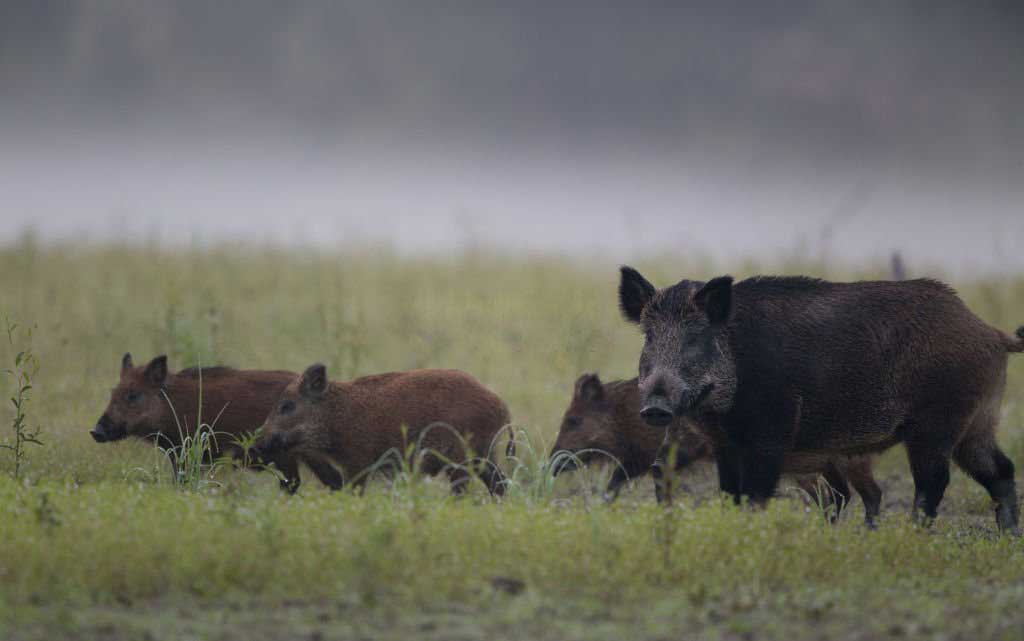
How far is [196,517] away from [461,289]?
1425 cm

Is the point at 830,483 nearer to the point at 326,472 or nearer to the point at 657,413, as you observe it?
the point at 657,413

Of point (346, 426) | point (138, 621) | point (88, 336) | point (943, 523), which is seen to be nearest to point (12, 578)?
point (138, 621)

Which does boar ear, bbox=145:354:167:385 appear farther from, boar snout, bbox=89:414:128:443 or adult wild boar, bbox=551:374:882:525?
adult wild boar, bbox=551:374:882:525

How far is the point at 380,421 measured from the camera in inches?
401

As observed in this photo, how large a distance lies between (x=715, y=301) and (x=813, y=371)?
0.81 m

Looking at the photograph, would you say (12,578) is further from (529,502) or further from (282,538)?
(529,502)

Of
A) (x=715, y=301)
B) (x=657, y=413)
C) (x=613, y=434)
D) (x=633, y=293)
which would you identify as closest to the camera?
(x=657, y=413)

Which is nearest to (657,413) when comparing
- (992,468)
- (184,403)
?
(992,468)

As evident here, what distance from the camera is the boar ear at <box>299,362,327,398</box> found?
10.3 meters

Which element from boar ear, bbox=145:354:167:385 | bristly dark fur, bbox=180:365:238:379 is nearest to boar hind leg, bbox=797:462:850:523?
bristly dark fur, bbox=180:365:238:379

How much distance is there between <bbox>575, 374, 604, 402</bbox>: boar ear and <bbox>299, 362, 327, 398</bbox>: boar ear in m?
2.23

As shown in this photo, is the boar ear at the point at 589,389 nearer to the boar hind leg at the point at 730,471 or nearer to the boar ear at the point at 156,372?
the boar hind leg at the point at 730,471

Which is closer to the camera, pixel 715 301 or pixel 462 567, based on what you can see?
pixel 462 567

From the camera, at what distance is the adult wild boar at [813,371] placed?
26.9 feet
